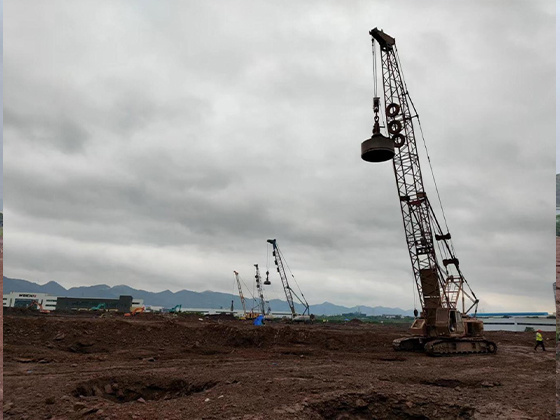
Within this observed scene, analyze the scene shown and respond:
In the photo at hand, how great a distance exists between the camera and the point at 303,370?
1570cm

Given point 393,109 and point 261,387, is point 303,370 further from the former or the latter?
point 393,109

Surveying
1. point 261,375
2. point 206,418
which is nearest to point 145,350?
point 261,375

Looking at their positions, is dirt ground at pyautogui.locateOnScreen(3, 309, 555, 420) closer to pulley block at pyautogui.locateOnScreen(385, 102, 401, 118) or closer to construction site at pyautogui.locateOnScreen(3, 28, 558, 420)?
construction site at pyautogui.locateOnScreen(3, 28, 558, 420)

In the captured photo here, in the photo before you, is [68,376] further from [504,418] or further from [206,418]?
[504,418]

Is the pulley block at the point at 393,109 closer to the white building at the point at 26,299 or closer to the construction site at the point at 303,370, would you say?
the construction site at the point at 303,370

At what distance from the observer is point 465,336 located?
81.9 ft

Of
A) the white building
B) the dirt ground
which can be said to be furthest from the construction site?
the white building

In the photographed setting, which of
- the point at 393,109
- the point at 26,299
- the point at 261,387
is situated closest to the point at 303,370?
the point at 261,387

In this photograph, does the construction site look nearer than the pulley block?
Yes

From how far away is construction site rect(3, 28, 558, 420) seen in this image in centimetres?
1030

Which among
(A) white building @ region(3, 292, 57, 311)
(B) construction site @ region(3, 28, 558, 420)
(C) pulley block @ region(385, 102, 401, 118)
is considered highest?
(C) pulley block @ region(385, 102, 401, 118)

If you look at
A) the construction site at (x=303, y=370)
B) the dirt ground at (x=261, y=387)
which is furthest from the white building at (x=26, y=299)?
the dirt ground at (x=261, y=387)

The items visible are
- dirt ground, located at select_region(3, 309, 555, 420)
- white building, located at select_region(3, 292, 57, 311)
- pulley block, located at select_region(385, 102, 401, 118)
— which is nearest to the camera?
dirt ground, located at select_region(3, 309, 555, 420)

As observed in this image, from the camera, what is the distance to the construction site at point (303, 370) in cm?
1030
